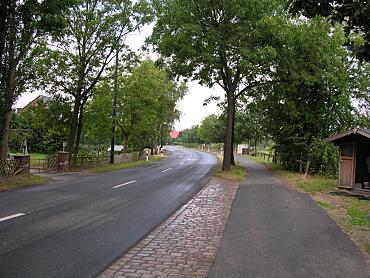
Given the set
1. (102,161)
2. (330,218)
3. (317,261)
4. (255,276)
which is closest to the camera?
(255,276)

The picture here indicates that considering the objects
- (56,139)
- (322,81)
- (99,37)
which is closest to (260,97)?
(322,81)

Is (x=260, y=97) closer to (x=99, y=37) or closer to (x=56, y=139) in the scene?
(x=99, y=37)

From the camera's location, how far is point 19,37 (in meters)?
20.2

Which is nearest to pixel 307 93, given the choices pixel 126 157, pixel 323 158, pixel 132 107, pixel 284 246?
pixel 323 158

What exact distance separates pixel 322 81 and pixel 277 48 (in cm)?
493

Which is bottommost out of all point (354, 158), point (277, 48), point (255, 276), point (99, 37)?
point (255, 276)

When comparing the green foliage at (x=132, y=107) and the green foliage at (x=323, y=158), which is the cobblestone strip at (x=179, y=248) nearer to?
the green foliage at (x=323, y=158)

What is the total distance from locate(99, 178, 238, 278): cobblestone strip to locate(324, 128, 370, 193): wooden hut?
27.4 feet

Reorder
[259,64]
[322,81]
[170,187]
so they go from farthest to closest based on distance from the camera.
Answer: [322,81] < [259,64] < [170,187]

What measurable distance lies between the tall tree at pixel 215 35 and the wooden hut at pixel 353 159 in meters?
6.13

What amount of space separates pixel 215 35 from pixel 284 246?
57.4 feet

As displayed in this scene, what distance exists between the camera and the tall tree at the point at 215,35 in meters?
22.0

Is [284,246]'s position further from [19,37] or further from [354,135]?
[19,37]

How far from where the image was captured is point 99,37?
2988 cm
